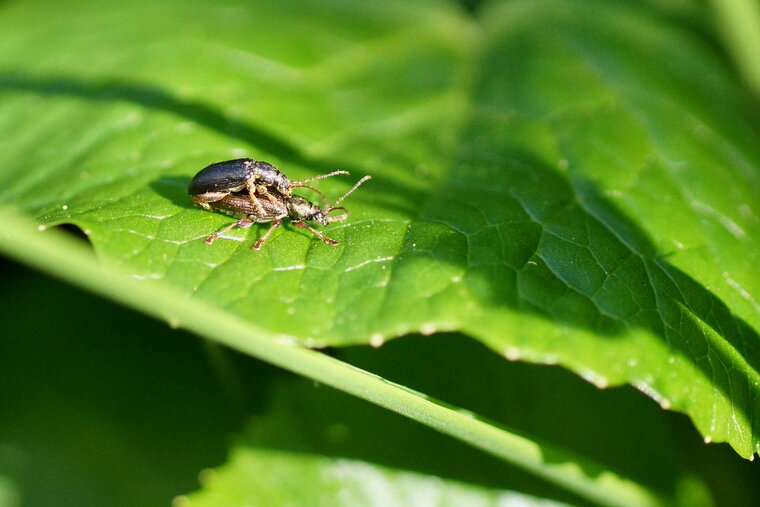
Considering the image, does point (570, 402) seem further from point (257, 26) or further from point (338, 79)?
point (257, 26)

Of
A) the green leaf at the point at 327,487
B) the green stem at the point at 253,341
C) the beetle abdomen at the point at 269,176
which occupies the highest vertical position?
the beetle abdomen at the point at 269,176

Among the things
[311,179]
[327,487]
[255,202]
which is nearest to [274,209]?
[255,202]

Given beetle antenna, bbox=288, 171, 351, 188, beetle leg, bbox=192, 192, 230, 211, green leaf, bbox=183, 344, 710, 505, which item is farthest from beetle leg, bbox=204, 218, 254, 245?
green leaf, bbox=183, 344, 710, 505

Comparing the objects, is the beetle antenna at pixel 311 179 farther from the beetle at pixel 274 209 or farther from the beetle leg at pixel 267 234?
the beetle leg at pixel 267 234

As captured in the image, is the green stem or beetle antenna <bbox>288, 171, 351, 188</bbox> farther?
beetle antenna <bbox>288, 171, 351, 188</bbox>

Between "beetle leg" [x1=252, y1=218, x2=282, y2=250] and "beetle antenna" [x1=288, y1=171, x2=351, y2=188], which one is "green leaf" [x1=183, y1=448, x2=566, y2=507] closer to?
"beetle leg" [x1=252, y1=218, x2=282, y2=250]

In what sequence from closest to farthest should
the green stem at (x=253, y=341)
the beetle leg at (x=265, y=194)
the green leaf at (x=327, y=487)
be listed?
1. the green stem at (x=253, y=341)
2. the beetle leg at (x=265, y=194)
3. the green leaf at (x=327, y=487)

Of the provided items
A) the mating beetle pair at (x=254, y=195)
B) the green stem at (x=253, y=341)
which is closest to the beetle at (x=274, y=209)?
the mating beetle pair at (x=254, y=195)

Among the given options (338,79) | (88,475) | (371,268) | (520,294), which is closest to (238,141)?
(338,79)
